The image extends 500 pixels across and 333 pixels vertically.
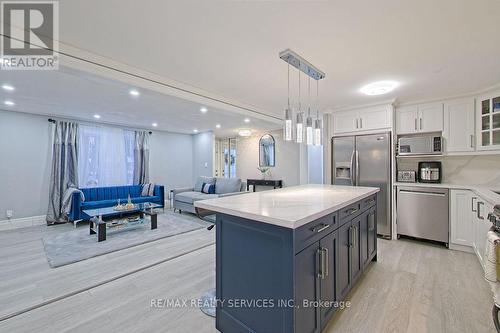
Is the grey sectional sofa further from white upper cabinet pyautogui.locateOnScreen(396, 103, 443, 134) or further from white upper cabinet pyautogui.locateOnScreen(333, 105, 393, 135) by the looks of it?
white upper cabinet pyautogui.locateOnScreen(396, 103, 443, 134)

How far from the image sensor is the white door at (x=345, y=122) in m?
4.15

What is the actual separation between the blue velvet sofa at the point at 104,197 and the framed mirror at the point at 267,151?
333 cm

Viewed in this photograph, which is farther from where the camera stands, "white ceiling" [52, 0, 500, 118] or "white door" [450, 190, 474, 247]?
"white door" [450, 190, 474, 247]

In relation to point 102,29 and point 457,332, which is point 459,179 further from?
point 102,29

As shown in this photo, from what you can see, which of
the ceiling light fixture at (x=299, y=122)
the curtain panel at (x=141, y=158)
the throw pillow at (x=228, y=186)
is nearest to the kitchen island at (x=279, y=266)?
the ceiling light fixture at (x=299, y=122)

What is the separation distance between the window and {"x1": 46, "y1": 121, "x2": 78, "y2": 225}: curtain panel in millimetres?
200

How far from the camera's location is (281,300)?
4.43 ft

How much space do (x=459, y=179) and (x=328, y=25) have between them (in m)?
3.69

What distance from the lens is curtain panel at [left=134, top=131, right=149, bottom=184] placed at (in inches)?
250

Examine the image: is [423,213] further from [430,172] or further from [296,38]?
[296,38]

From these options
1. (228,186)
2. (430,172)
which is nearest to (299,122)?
(430,172)

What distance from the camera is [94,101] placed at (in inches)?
153

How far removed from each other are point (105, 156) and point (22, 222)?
2.13 m

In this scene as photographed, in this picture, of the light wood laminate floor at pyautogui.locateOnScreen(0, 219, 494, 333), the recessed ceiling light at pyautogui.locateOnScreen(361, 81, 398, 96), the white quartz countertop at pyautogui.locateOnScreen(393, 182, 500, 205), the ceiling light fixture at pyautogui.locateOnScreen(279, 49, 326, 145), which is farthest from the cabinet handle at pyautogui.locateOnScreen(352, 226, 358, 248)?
the recessed ceiling light at pyautogui.locateOnScreen(361, 81, 398, 96)
